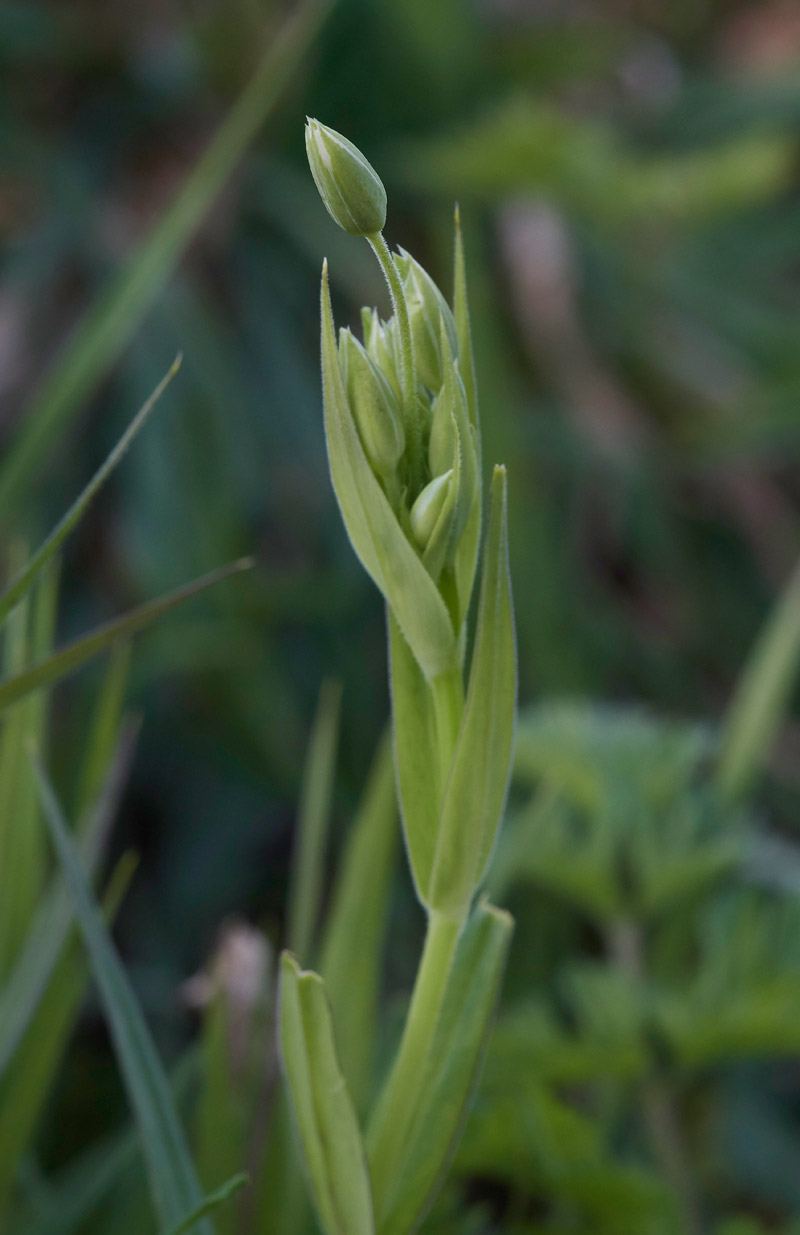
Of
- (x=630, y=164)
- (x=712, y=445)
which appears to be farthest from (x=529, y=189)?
(x=712, y=445)

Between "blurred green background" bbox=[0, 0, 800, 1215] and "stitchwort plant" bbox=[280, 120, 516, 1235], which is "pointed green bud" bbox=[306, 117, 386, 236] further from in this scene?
"blurred green background" bbox=[0, 0, 800, 1215]

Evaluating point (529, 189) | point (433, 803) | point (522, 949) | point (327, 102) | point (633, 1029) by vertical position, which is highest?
point (327, 102)

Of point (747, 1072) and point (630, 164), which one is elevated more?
point (630, 164)

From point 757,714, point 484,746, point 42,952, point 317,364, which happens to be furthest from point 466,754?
point 317,364

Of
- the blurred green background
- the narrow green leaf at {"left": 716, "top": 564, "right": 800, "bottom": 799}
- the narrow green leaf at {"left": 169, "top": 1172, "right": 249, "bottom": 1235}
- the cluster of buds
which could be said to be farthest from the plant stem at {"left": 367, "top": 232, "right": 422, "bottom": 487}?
the blurred green background

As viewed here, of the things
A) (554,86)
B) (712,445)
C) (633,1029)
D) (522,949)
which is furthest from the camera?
(554,86)

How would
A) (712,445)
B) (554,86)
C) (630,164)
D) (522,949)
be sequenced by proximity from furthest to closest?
(554,86), (712,445), (630,164), (522,949)

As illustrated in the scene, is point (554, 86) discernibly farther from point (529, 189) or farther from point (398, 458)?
point (398, 458)
